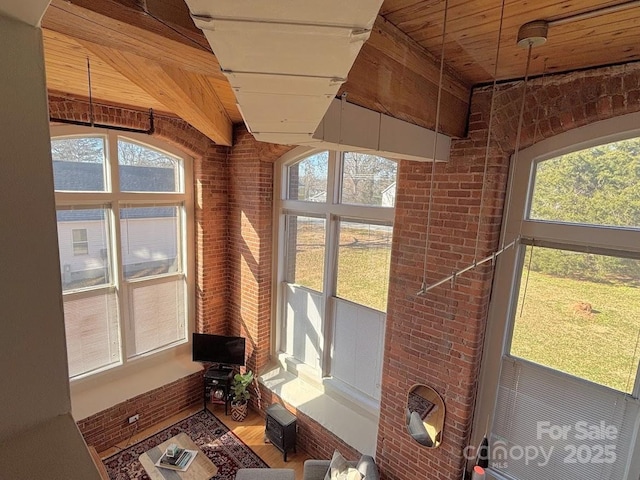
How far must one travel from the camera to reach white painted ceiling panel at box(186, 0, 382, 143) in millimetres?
594

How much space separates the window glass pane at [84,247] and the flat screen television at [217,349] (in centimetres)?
139

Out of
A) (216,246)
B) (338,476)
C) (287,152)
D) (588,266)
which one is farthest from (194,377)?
(588,266)

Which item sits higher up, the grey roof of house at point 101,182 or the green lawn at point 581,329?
the grey roof of house at point 101,182

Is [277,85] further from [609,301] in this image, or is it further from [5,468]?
[609,301]

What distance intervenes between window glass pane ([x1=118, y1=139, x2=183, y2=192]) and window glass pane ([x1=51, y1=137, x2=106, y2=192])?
224 mm

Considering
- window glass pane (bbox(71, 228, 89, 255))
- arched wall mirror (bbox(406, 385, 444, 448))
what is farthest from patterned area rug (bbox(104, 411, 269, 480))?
window glass pane (bbox(71, 228, 89, 255))

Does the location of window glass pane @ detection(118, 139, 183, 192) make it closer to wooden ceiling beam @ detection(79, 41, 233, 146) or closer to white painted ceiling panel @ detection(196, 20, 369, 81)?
wooden ceiling beam @ detection(79, 41, 233, 146)

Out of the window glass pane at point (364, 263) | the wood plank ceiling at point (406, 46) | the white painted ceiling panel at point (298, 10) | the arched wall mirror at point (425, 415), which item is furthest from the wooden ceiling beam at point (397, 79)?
the arched wall mirror at point (425, 415)

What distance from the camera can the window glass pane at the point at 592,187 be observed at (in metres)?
2.21

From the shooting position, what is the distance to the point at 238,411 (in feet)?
15.0

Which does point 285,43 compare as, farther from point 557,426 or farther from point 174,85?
point 557,426

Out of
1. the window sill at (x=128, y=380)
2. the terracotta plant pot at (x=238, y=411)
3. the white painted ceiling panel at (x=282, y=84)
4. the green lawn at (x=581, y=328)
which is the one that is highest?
the white painted ceiling panel at (x=282, y=84)

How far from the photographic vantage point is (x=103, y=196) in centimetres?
404

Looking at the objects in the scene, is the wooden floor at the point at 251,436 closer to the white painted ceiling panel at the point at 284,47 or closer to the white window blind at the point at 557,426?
the white window blind at the point at 557,426
